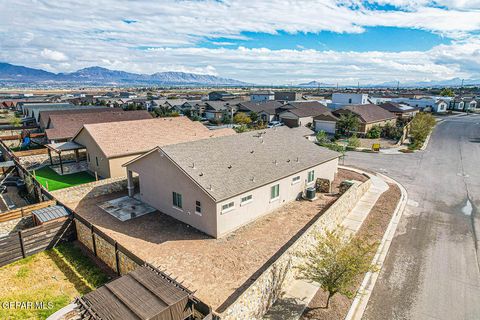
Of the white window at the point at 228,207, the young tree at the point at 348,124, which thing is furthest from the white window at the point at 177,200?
the young tree at the point at 348,124

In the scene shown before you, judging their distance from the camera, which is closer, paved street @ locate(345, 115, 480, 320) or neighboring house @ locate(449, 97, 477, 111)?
paved street @ locate(345, 115, 480, 320)

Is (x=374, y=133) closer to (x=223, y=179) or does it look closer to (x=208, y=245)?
(x=223, y=179)

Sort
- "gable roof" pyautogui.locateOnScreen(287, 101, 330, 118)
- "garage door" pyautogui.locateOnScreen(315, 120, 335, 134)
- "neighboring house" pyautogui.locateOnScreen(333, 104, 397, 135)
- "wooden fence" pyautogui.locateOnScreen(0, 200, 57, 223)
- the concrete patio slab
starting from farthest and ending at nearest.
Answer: "gable roof" pyautogui.locateOnScreen(287, 101, 330, 118), "garage door" pyautogui.locateOnScreen(315, 120, 335, 134), "neighboring house" pyautogui.locateOnScreen(333, 104, 397, 135), the concrete patio slab, "wooden fence" pyautogui.locateOnScreen(0, 200, 57, 223)

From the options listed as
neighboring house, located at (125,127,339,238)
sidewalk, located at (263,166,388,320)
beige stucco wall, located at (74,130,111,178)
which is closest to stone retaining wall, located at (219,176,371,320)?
sidewalk, located at (263,166,388,320)

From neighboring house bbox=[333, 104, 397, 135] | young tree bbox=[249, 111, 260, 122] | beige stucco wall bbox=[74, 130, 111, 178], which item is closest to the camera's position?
beige stucco wall bbox=[74, 130, 111, 178]

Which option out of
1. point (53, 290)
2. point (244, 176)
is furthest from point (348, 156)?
point (53, 290)

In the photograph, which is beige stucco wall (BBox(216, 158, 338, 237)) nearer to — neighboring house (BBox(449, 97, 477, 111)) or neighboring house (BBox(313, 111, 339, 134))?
neighboring house (BBox(313, 111, 339, 134))

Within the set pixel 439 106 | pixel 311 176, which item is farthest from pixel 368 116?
pixel 439 106
